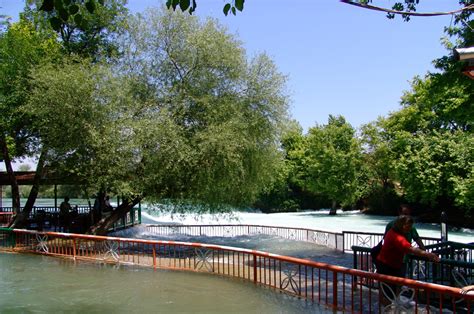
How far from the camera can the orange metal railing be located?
6.70 meters

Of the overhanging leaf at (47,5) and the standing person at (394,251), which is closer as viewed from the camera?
the overhanging leaf at (47,5)

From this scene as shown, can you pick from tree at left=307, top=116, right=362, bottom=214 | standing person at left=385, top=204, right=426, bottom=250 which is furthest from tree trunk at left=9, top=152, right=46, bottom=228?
tree at left=307, top=116, right=362, bottom=214

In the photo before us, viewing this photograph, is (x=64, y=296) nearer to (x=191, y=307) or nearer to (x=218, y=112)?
(x=191, y=307)

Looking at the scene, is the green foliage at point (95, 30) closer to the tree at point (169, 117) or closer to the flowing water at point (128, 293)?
the tree at point (169, 117)

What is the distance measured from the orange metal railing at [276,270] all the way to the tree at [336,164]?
33975 millimetres

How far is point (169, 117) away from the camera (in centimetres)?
1748

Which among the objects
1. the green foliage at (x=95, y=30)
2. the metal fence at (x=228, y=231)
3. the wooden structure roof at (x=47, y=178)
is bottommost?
the metal fence at (x=228, y=231)

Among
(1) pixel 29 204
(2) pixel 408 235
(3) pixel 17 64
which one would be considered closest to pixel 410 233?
(2) pixel 408 235

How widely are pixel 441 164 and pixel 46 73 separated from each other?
30038 mm

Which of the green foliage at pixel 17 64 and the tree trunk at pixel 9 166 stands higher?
the green foliage at pixel 17 64

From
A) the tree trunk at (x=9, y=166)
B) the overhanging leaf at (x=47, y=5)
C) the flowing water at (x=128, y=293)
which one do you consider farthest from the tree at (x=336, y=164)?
the overhanging leaf at (x=47, y=5)

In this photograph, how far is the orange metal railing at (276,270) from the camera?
6703 millimetres

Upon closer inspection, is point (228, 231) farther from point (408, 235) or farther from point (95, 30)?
point (408, 235)

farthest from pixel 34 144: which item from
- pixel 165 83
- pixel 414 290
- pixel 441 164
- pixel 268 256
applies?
pixel 441 164
